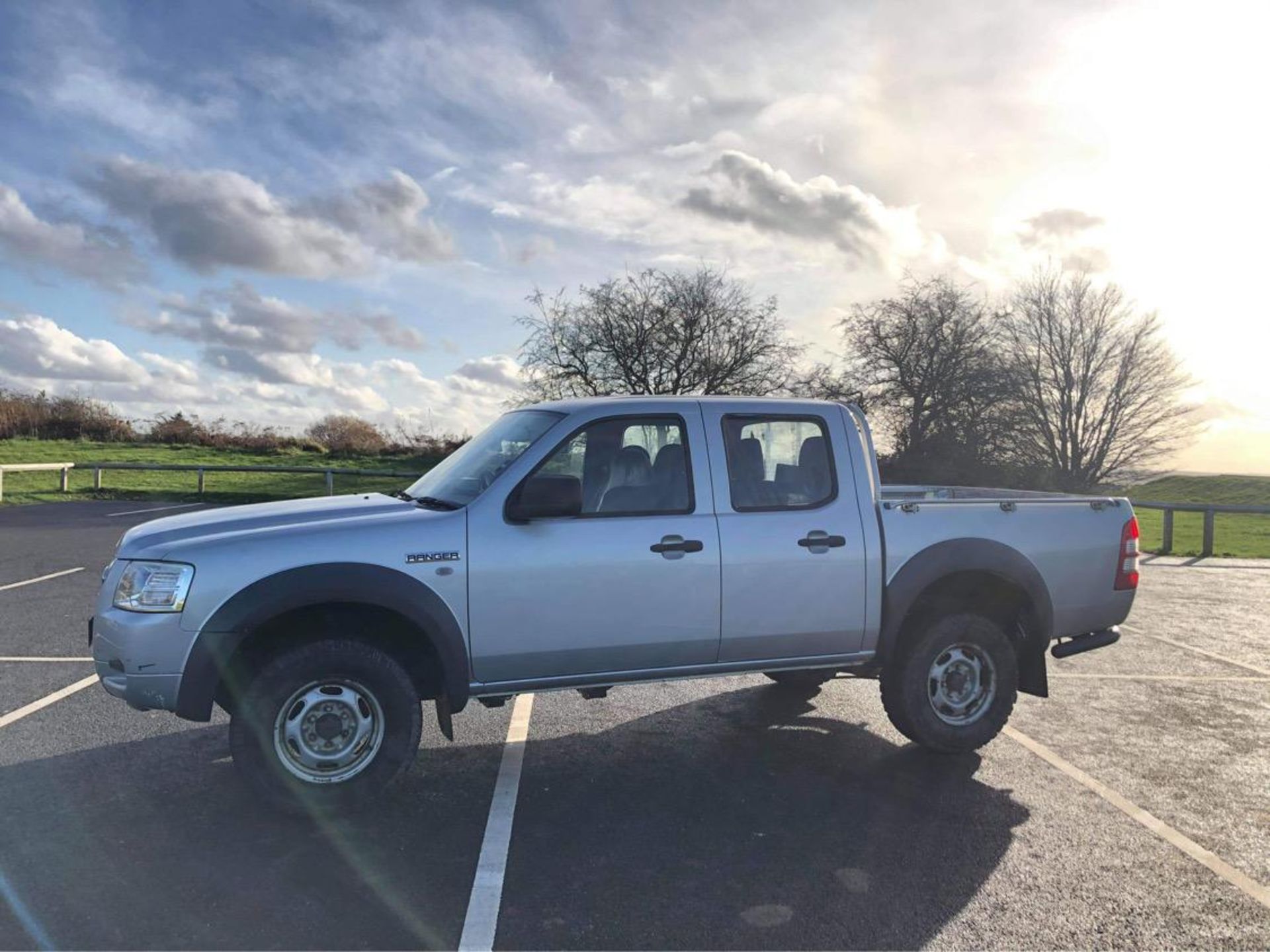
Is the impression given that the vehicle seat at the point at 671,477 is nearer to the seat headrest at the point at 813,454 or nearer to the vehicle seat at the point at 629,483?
the vehicle seat at the point at 629,483

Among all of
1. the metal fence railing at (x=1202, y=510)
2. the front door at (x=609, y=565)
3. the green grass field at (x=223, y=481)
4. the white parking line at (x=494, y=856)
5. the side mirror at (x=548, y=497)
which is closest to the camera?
the white parking line at (x=494, y=856)

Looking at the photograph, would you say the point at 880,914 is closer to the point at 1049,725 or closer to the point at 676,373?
the point at 1049,725

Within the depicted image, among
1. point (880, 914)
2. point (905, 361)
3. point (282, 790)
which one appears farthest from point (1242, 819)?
point (905, 361)

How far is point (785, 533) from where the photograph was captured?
5.18 meters

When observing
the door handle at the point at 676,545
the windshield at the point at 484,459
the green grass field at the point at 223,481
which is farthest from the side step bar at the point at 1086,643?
the green grass field at the point at 223,481

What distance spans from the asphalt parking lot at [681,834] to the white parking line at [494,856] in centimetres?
4

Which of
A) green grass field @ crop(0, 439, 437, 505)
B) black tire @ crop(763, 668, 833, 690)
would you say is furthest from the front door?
green grass field @ crop(0, 439, 437, 505)

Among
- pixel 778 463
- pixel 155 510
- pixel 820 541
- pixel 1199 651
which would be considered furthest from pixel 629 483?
pixel 155 510

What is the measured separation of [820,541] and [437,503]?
2101 millimetres

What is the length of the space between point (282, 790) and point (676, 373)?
2758cm

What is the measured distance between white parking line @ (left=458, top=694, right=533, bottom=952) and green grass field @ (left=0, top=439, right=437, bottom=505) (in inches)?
816

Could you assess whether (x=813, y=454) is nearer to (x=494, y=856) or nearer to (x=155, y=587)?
(x=494, y=856)

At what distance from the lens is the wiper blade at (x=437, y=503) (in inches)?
192

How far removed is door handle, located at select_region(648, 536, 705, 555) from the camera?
16.1 ft
